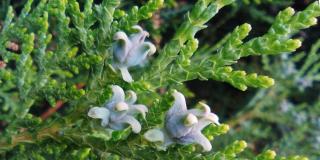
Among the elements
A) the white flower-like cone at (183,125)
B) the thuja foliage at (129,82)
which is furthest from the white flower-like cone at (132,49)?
the white flower-like cone at (183,125)

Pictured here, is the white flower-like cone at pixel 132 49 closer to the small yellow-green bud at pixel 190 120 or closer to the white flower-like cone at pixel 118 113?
the white flower-like cone at pixel 118 113

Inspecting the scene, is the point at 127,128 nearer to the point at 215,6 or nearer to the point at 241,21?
the point at 215,6

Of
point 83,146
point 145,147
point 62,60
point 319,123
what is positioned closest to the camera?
point 145,147

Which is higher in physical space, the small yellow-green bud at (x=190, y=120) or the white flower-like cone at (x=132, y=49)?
the white flower-like cone at (x=132, y=49)

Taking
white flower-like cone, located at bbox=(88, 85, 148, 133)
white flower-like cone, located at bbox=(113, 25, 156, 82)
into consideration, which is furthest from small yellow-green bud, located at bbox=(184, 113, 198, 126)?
white flower-like cone, located at bbox=(113, 25, 156, 82)

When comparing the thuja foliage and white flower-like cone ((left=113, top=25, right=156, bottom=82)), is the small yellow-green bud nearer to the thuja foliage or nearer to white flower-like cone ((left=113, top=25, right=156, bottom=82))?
the thuja foliage

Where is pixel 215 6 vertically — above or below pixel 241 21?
below

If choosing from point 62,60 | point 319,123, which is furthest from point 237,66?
point 62,60
